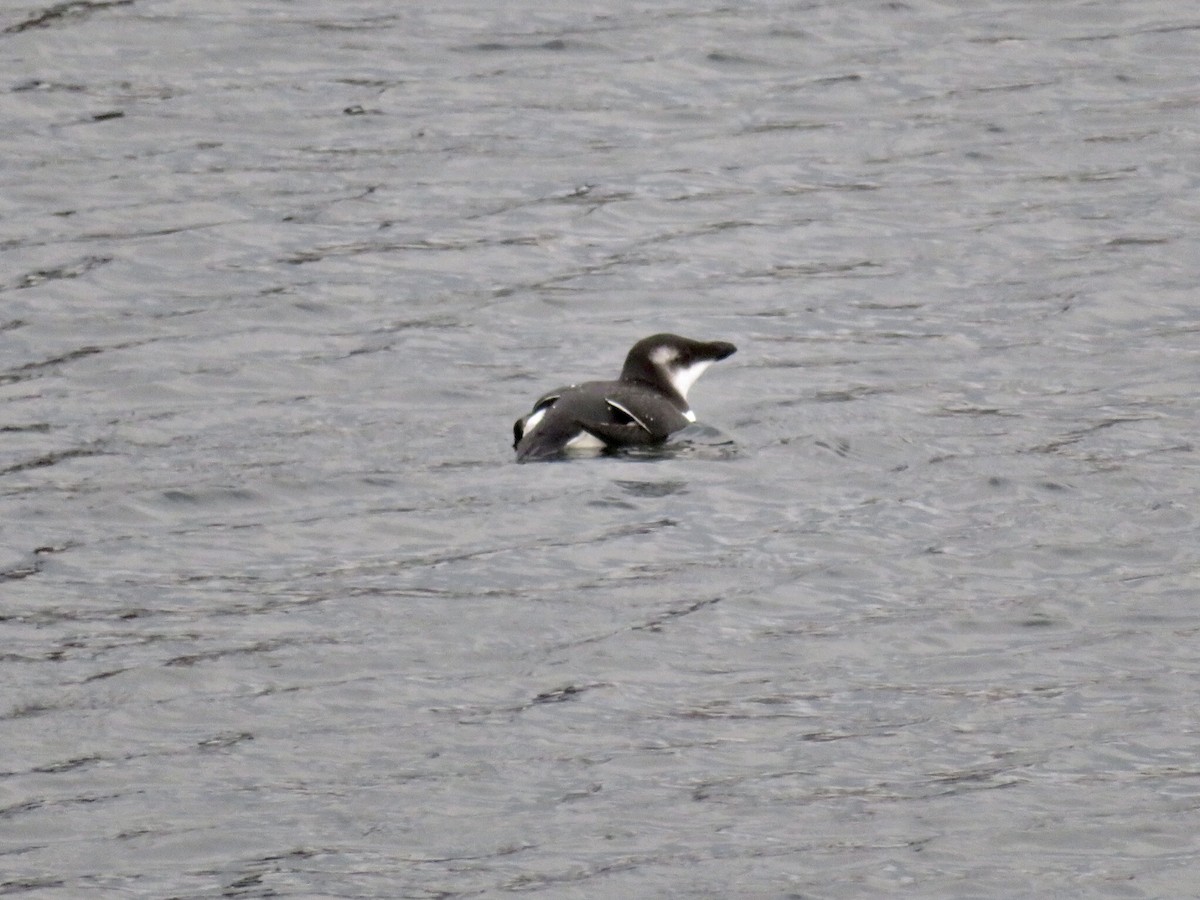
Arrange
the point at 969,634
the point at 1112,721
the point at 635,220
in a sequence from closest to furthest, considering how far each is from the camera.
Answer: the point at 1112,721 → the point at 969,634 → the point at 635,220

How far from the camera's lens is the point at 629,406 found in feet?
37.2

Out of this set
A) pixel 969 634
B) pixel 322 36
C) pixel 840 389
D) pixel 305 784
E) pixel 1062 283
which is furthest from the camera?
pixel 322 36

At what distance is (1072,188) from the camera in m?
15.4

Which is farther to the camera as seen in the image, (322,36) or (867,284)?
(322,36)

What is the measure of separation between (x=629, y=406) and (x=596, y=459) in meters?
0.29

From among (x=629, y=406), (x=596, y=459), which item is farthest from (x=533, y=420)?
(x=629, y=406)

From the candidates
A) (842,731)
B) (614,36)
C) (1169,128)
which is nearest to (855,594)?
(842,731)

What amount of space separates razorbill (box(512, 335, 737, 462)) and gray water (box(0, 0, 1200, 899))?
0.17 metres

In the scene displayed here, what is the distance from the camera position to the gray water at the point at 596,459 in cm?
757

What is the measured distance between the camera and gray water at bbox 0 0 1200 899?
7.57 metres

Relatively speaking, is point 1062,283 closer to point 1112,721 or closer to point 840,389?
point 840,389

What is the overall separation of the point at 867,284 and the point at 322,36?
5.62m

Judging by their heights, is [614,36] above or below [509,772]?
above

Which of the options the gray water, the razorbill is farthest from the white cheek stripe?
the gray water
